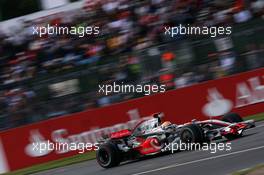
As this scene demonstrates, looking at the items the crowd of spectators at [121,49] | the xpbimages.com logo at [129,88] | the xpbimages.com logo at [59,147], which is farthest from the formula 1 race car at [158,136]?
the xpbimages.com logo at [59,147]

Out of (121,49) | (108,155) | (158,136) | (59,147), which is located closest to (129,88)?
(121,49)

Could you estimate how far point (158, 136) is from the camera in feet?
41.2

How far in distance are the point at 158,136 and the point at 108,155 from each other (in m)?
1.21

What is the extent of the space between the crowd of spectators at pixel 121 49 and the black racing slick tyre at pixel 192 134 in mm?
4904

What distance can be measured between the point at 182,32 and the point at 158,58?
3.16 ft

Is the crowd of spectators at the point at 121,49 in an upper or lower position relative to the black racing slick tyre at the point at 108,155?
upper

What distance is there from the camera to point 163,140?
41.2 feet

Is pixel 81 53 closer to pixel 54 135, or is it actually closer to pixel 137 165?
pixel 54 135

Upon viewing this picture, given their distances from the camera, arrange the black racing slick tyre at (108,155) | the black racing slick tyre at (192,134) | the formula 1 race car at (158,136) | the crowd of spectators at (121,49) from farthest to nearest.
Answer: the crowd of spectators at (121,49) < the black racing slick tyre at (108,155) < the formula 1 race car at (158,136) < the black racing slick tyre at (192,134)

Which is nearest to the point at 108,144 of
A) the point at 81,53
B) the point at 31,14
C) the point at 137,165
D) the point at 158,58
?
the point at 137,165

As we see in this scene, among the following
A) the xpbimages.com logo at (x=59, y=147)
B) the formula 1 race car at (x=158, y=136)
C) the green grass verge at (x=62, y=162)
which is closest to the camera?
the formula 1 race car at (x=158, y=136)

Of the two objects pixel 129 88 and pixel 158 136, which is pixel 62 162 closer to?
pixel 129 88

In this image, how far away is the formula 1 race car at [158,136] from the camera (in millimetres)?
12032

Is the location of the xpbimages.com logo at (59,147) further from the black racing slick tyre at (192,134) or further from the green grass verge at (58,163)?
the black racing slick tyre at (192,134)
